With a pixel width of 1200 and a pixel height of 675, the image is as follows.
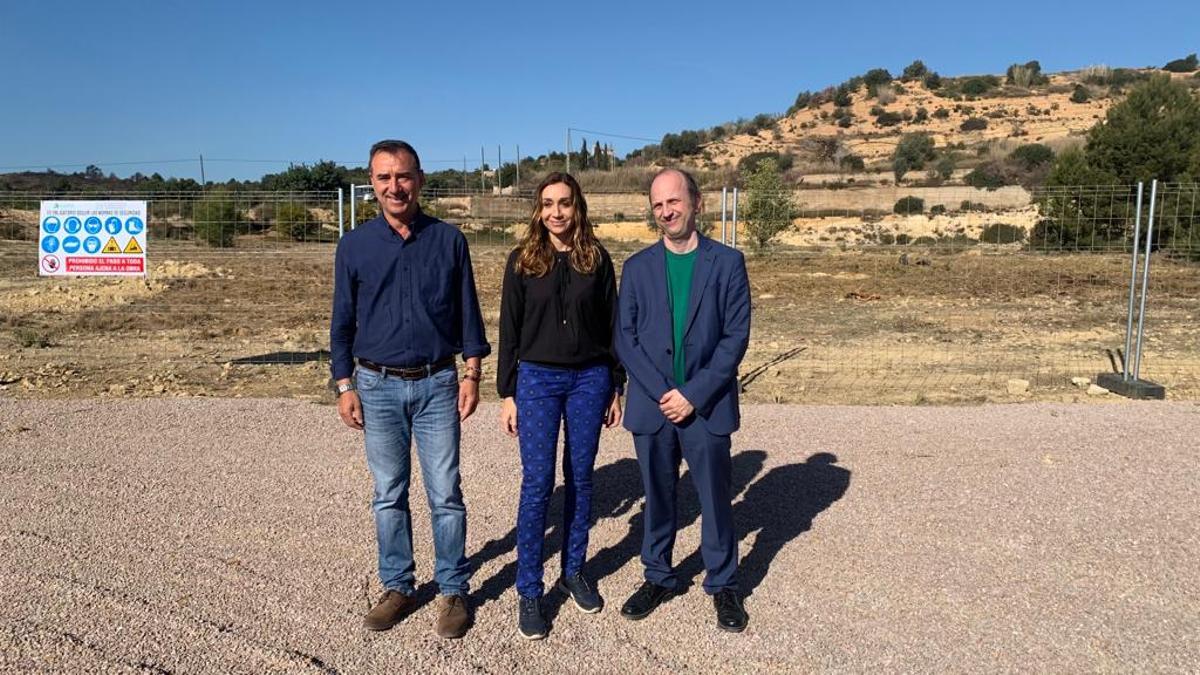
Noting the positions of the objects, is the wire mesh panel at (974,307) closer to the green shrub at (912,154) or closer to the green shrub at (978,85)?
the green shrub at (912,154)

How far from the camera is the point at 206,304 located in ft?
54.5

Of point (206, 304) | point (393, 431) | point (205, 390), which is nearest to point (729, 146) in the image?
point (206, 304)

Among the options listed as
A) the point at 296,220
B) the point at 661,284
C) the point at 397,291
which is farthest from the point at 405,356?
the point at 296,220

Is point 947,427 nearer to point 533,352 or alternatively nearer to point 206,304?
point 533,352

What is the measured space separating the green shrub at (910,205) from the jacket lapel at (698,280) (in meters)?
39.1

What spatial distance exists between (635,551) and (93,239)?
8106mm

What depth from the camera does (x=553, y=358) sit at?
3547 millimetres

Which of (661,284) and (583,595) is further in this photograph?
(583,595)

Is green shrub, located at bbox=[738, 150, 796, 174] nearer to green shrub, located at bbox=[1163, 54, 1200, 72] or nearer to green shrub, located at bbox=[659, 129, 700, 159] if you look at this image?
green shrub, located at bbox=[659, 129, 700, 159]

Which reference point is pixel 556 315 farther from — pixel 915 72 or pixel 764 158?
pixel 915 72

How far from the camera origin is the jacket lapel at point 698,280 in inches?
142

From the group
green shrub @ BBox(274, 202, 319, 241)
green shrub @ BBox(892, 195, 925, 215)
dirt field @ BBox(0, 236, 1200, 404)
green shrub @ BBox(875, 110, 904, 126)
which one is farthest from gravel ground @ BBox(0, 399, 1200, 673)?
green shrub @ BBox(875, 110, 904, 126)

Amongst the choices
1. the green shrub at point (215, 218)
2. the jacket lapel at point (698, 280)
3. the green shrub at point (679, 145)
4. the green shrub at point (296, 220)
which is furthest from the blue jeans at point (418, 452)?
the green shrub at point (679, 145)

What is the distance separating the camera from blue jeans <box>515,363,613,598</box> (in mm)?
3605
